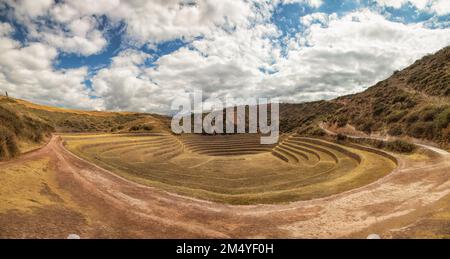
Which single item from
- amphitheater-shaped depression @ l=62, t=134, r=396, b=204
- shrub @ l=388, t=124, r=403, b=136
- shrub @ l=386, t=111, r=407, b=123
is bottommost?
amphitheater-shaped depression @ l=62, t=134, r=396, b=204

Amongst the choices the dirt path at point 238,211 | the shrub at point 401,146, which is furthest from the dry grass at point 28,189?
the shrub at point 401,146

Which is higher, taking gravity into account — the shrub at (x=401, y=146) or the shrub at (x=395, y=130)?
the shrub at (x=395, y=130)

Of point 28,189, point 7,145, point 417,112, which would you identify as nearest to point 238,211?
point 28,189

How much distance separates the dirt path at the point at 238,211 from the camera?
9414mm

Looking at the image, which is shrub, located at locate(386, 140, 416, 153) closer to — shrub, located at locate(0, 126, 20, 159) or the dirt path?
the dirt path

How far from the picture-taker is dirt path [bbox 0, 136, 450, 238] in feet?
30.9

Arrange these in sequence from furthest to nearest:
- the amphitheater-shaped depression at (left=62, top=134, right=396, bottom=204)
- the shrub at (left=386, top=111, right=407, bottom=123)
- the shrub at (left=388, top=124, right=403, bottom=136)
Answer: the shrub at (left=386, top=111, right=407, bottom=123) → the shrub at (left=388, top=124, right=403, bottom=136) → the amphitheater-shaped depression at (left=62, top=134, right=396, bottom=204)

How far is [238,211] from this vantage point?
1197cm

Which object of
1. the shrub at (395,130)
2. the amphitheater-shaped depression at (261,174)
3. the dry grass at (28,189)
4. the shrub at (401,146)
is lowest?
the amphitheater-shaped depression at (261,174)

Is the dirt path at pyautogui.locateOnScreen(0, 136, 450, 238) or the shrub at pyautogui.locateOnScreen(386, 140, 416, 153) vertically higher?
the shrub at pyautogui.locateOnScreen(386, 140, 416, 153)

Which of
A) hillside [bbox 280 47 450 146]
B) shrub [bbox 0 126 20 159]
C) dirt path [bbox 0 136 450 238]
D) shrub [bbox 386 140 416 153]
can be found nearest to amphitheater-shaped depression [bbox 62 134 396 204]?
dirt path [bbox 0 136 450 238]

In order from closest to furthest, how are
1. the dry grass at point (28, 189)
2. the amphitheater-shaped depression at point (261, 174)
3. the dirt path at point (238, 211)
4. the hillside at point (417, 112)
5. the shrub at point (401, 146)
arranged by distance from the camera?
1. the dirt path at point (238, 211)
2. the dry grass at point (28, 189)
3. the amphitheater-shaped depression at point (261, 174)
4. the shrub at point (401, 146)
5. the hillside at point (417, 112)

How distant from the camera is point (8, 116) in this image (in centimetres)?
2253

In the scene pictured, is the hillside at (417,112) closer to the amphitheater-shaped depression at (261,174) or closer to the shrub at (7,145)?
the amphitheater-shaped depression at (261,174)
